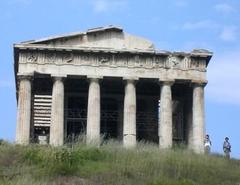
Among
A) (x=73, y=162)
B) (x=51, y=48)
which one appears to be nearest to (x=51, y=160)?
(x=73, y=162)

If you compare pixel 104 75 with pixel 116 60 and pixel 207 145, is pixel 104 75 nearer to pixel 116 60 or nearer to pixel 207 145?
pixel 116 60

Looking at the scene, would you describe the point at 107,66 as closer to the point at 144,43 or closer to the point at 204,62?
the point at 144,43

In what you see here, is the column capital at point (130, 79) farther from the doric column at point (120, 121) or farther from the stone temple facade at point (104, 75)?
the doric column at point (120, 121)

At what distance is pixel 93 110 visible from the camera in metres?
53.0

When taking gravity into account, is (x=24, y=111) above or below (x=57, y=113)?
above

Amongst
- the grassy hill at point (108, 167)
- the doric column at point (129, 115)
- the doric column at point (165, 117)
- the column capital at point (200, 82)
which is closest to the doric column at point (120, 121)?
the doric column at point (129, 115)

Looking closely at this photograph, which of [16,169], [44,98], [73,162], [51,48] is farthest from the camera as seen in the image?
[44,98]

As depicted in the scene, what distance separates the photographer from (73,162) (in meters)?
40.4

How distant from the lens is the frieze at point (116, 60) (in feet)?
175

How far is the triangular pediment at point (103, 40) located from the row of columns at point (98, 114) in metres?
2.46

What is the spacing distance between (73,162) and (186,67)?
1621 cm

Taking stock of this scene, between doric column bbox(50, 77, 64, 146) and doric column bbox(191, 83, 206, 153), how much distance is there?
29.0 feet

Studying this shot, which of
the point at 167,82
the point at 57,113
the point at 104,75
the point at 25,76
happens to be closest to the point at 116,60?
the point at 104,75

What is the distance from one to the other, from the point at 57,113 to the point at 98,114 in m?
2.73
